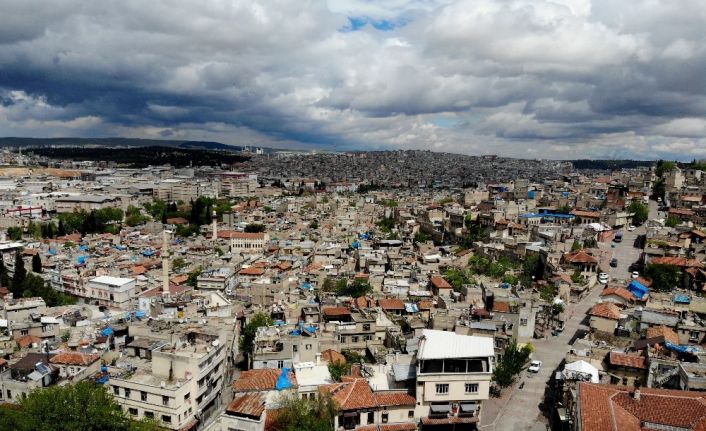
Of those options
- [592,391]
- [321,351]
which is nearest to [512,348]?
[592,391]

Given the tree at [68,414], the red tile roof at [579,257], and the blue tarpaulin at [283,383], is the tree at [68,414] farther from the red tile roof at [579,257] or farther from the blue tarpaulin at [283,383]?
the red tile roof at [579,257]

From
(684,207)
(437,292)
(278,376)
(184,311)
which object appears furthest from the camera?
(684,207)

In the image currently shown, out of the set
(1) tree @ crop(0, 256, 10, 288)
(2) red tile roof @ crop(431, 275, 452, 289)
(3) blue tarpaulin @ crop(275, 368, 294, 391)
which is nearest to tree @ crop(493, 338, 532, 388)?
(3) blue tarpaulin @ crop(275, 368, 294, 391)

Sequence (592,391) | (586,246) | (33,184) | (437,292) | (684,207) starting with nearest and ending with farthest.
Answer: (592,391) → (437,292) → (586,246) → (684,207) → (33,184)

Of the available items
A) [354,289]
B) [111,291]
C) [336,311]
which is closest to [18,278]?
[111,291]

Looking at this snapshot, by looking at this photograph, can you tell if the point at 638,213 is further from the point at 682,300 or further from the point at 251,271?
the point at 251,271

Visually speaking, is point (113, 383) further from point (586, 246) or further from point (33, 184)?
point (33, 184)
